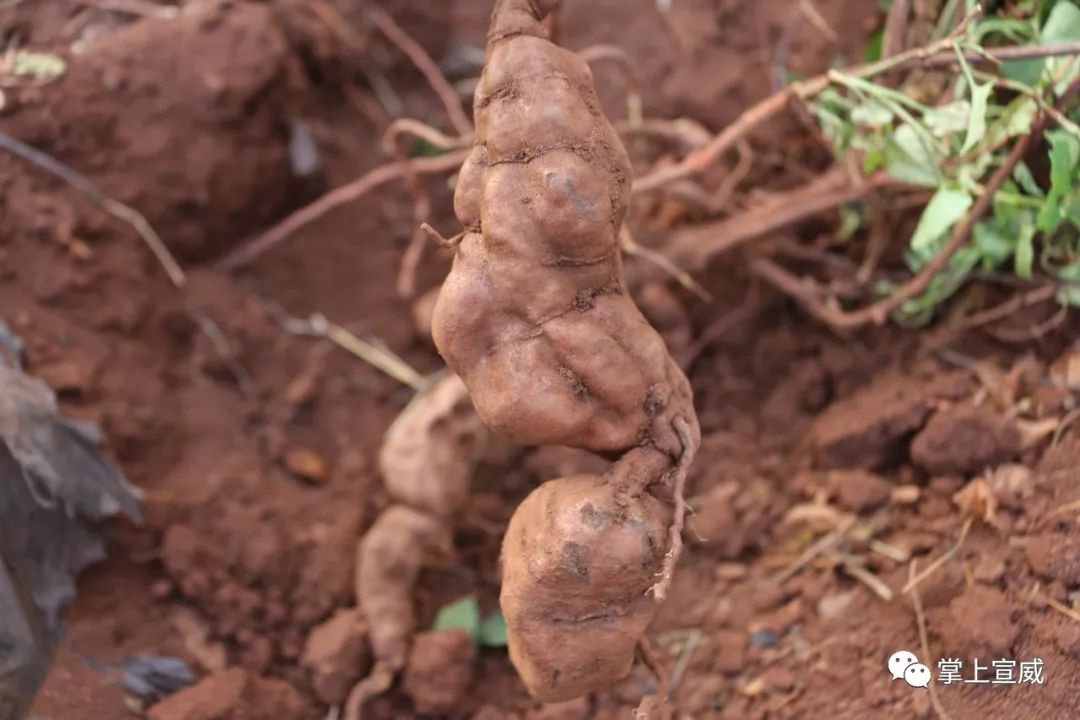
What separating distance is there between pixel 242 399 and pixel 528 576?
897 mm

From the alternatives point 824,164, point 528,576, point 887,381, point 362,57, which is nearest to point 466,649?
point 528,576

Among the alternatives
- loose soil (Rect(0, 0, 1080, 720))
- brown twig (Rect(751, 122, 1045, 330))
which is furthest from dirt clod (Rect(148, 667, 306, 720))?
brown twig (Rect(751, 122, 1045, 330))

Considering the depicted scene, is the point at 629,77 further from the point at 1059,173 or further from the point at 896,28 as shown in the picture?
the point at 1059,173

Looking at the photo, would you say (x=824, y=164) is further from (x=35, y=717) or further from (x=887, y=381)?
(x=35, y=717)

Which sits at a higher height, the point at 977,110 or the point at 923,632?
the point at 977,110

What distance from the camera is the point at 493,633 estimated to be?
1464 mm

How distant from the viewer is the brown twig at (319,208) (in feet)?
5.67

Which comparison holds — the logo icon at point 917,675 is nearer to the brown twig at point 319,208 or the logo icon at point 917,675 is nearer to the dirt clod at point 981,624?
the dirt clod at point 981,624

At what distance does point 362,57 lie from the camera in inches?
80.6

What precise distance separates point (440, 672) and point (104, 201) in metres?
1.08

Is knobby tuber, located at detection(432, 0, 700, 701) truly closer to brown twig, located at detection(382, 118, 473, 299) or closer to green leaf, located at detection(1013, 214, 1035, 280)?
brown twig, located at detection(382, 118, 473, 299)

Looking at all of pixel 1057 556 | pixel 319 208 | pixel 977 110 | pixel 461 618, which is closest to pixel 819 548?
pixel 1057 556

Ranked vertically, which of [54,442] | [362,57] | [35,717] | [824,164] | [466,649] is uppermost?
[362,57]

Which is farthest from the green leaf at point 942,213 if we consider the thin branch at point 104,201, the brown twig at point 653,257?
the thin branch at point 104,201
